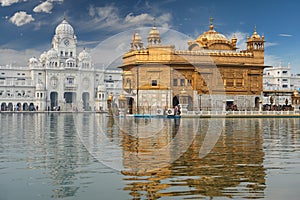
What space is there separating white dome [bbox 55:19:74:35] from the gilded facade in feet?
155

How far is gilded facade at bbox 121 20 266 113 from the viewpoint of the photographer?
49.0 metres

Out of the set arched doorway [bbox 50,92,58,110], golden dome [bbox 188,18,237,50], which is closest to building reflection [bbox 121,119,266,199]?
golden dome [bbox 188,18,237,50]

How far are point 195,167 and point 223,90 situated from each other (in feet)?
146

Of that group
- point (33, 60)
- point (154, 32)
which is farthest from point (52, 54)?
point (154, 32)

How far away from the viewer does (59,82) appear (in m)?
94.1

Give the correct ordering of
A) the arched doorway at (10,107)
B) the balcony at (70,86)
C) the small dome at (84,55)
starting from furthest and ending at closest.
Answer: the small dome at (84,55), the balcony at (70,86), the arched doorway at (10,107)

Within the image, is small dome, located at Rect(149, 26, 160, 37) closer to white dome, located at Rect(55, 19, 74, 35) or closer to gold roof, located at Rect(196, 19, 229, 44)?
gold roof, located at Rect(196, 19, 229, 44)

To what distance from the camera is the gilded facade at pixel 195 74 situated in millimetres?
49031

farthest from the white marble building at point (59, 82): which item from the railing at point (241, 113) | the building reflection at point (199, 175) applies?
the building reflection at point (199, 175)

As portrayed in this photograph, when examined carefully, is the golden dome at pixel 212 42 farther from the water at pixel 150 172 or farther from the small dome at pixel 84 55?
the small dome at pixel 84 55

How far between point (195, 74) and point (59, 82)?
48.9 meters

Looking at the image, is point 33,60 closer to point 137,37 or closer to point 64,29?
point 64,29

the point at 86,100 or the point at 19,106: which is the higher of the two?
the point at 86,100

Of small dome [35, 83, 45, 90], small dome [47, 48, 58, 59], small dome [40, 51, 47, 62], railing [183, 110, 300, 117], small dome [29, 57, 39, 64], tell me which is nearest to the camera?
railing [183, 110, 300, 117]
